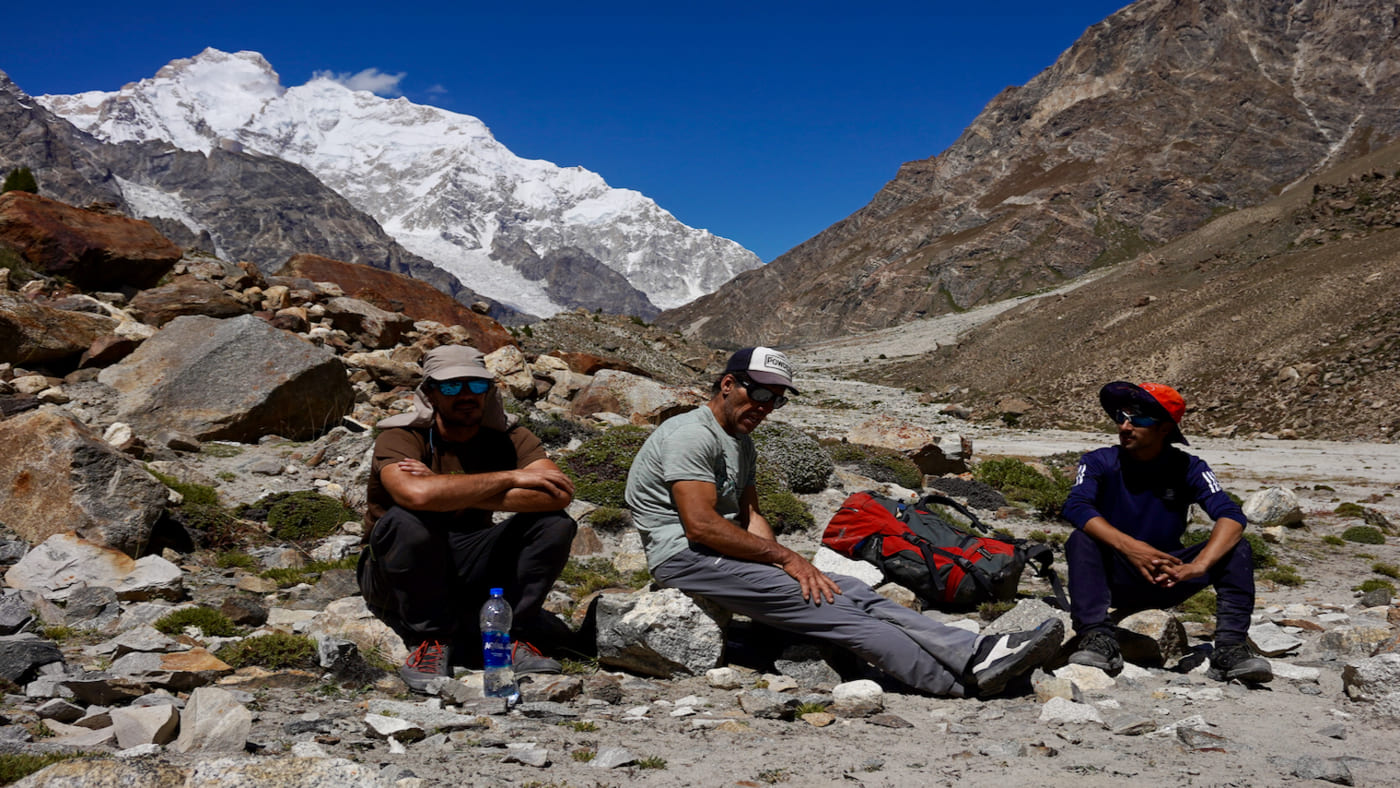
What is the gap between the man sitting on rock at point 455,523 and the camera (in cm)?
456

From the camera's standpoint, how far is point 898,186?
166500 millimetres

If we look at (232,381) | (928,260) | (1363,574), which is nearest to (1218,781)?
(1363,574)

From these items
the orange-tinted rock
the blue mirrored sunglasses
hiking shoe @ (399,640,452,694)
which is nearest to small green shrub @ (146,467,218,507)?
hiking shoe @ (399,640,452,694)

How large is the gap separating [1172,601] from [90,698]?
557 centimetres

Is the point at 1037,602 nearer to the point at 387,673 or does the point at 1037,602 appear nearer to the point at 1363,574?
the point at 387,673

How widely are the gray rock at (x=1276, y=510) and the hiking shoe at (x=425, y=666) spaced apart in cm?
1082

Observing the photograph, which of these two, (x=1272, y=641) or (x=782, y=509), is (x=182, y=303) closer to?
(x=782, y=509)

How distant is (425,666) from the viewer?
456 cm

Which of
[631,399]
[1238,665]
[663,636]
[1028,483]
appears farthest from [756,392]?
[631,399]

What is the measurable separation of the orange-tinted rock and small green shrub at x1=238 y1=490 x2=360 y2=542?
1265 centimetres

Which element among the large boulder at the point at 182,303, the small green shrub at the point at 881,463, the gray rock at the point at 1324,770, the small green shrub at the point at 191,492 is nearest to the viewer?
the gray rock at the point at 1324,770

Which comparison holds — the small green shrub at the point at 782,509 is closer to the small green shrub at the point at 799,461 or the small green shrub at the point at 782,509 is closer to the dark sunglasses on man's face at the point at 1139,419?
the small green shrub at the point at 799,461

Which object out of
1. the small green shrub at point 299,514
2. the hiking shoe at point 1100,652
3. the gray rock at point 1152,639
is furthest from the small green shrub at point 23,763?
the small green shrub at point 299,514

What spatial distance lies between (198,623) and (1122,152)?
139m
